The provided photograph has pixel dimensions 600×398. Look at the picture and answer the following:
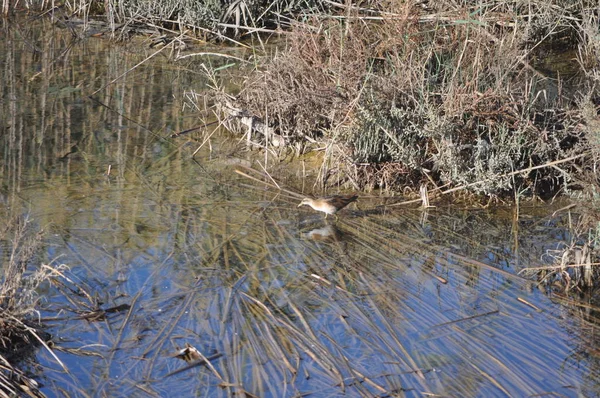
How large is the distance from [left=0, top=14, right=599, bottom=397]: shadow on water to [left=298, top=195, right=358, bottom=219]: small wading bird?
0.12 metres

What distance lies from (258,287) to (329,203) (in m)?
1.29

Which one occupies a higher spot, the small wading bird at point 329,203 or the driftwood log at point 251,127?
the driftwood log at point 251,127

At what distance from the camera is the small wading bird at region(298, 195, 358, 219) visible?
267 inches

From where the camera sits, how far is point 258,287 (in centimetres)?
572

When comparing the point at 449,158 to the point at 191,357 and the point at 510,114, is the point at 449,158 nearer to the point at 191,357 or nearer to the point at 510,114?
the point at 510,114

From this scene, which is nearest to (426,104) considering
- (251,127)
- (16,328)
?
(251,127)

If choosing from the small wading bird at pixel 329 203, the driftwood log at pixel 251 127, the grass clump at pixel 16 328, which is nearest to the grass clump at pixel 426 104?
the driftwood log at pixel 251 127

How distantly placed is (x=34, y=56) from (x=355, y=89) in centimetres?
567

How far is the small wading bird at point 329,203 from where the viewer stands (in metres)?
6.78

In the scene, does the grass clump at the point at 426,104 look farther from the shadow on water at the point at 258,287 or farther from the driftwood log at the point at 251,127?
the shadow on water at the point at 258,287

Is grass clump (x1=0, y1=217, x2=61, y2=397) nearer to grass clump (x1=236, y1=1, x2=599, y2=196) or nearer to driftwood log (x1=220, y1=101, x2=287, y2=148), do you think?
grass clump (x1=236, y1=1, x2=599, y2=196)

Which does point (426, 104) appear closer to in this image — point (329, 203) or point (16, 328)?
point (329, 203)

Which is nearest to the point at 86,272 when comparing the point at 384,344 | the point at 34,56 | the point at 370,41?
the point at 384,344

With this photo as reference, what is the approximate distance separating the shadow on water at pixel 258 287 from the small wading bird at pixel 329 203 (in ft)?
0.39
